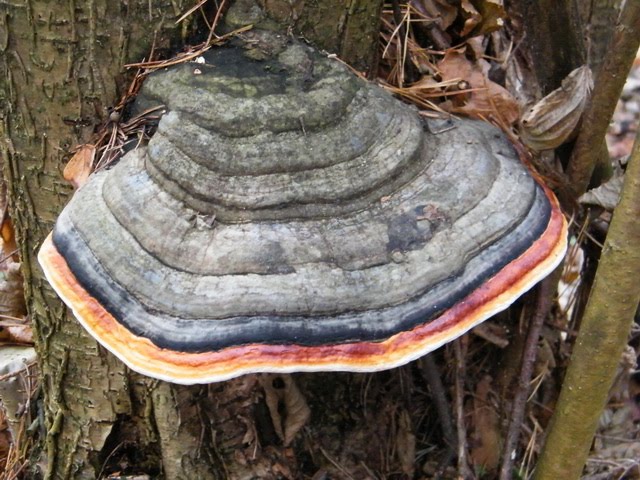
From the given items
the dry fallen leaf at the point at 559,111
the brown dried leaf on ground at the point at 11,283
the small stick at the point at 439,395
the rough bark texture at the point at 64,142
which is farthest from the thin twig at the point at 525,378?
the brown dried leaf on ground at the point at 11,283

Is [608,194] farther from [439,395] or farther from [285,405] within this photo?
[285,405]

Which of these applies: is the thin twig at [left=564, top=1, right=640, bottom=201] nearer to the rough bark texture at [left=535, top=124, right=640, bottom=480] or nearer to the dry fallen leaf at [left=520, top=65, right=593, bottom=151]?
the dry fallen leaf at [left=520, top=65, right=593, bottom=151]

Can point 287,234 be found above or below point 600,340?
above

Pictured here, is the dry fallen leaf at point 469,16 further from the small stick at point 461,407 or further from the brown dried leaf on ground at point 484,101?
the small stick at point 461,407

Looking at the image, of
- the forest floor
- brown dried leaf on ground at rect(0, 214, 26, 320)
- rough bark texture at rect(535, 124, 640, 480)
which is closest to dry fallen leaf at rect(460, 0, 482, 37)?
the forest floor

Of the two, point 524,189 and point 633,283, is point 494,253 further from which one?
point 633,283

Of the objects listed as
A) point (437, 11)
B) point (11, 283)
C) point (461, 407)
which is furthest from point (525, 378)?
point (11, 283)
